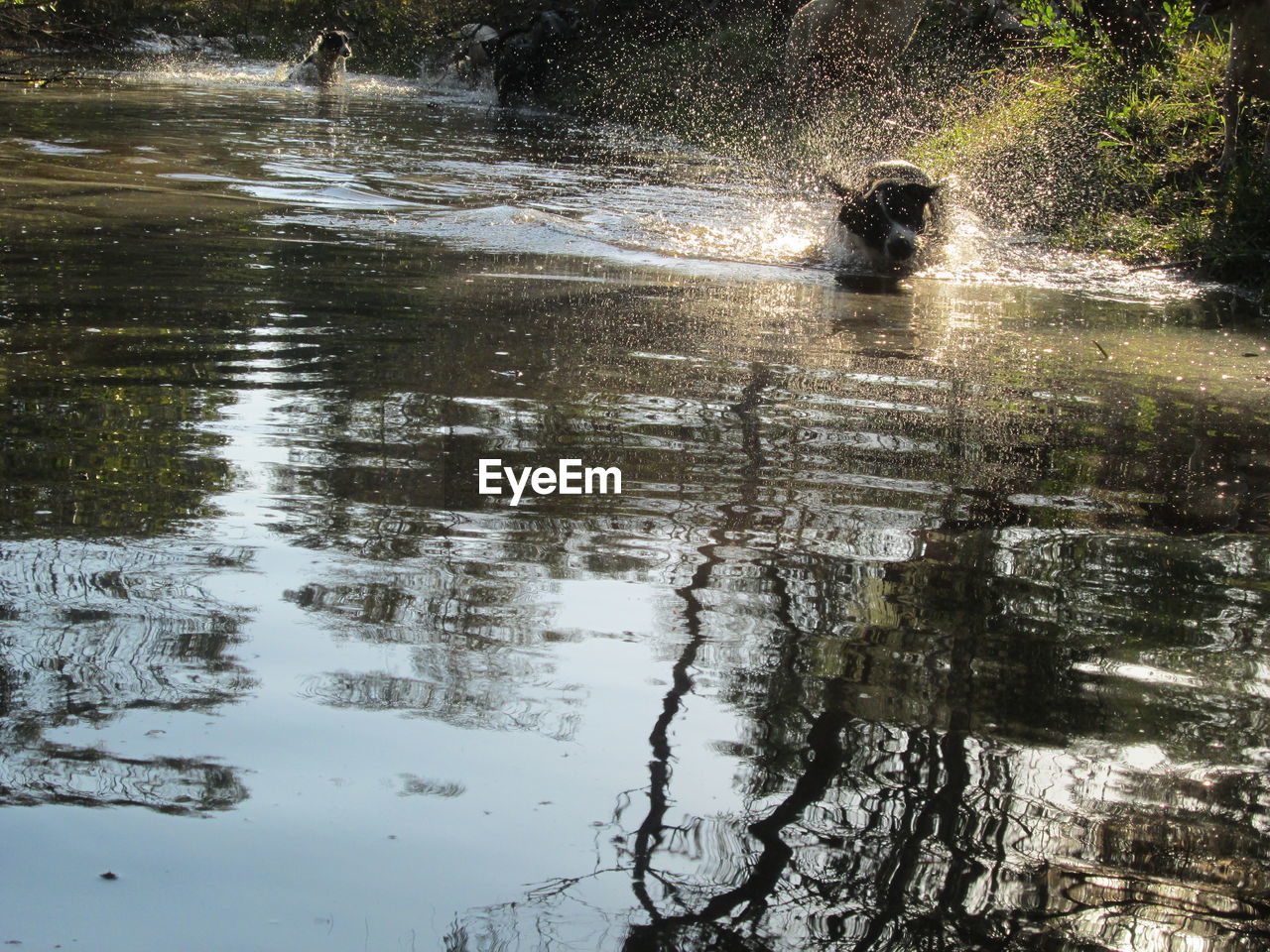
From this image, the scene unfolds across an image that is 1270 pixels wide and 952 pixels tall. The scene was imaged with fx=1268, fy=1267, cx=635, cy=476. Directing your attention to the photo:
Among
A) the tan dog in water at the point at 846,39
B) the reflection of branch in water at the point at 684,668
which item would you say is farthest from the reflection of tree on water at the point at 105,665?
the tan dog in water at the point at 846,39

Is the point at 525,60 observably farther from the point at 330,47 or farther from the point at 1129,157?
the point at 1129,157

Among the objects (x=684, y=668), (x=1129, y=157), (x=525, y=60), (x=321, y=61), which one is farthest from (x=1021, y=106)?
(x=321, y=61)

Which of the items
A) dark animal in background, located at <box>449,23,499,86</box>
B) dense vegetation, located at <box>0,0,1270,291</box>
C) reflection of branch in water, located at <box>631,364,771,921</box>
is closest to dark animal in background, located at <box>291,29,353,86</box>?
dark animal in background, located at <box>449,23,499,86</box>

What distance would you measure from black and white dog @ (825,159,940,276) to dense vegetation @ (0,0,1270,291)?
141 centimetres

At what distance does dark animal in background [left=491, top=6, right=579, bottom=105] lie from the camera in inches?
918

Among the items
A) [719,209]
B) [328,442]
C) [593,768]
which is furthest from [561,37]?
[593,768]

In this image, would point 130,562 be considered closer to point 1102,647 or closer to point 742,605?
point 742,605

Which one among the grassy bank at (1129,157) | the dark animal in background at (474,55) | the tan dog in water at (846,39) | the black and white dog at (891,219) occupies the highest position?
the dark animal in background at (474,55)

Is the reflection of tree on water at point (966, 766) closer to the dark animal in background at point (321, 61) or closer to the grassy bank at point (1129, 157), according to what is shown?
the grassy bank at point (1129, 157)

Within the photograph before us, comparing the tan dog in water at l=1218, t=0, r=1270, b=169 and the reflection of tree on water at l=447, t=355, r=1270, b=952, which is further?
the tan dog in water at l=1218, t=0, r=1270, b=169

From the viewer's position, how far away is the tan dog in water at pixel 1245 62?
872cm

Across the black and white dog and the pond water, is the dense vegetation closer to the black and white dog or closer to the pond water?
the black and white dog

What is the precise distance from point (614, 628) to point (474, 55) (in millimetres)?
24950

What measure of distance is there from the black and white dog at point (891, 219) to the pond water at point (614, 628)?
6.88 ft
